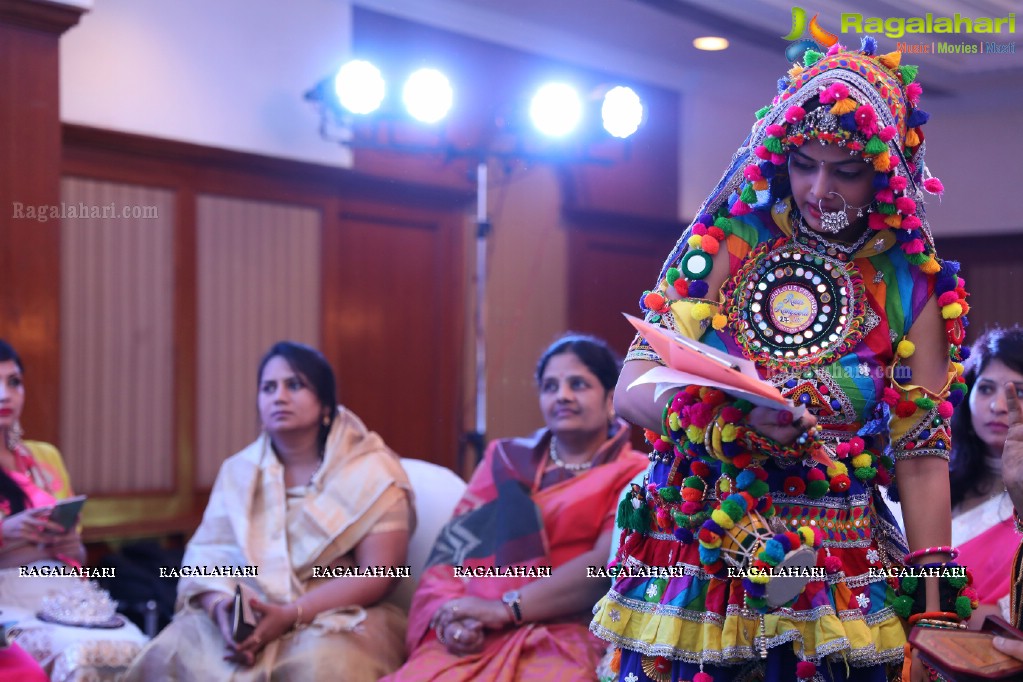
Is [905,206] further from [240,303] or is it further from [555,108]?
[240,303]

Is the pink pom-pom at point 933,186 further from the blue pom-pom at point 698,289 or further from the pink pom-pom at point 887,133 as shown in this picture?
the blue pom-pom at point 698,289

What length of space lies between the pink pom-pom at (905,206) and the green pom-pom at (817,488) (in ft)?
1.37

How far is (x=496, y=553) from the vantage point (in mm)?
2881

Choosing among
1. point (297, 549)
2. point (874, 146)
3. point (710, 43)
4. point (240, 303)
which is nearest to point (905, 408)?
point (874, 146)

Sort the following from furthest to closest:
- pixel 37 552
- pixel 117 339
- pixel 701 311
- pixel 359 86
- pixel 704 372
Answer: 1. pixel 359 86
2. pixel 117 339
3. pixel 37 552
4. pixel 701 311
5. pixel 704 372

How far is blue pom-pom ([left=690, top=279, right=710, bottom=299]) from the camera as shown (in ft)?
5.31

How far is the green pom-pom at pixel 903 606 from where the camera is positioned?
1.57 metres

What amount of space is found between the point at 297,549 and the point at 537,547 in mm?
735

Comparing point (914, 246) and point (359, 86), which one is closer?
point (914, 246)

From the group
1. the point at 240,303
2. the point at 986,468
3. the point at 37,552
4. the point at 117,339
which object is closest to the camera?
the point at 986,468

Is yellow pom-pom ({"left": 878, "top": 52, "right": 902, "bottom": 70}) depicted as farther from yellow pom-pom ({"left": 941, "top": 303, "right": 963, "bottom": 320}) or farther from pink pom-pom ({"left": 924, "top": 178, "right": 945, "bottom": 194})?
yellow pom-pom ({"left": 941, "top": 303, "right": 963, "bottom": 320})

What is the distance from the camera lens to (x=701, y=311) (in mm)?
1591

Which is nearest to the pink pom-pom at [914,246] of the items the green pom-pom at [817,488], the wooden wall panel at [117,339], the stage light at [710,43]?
the green pom-pom at [817,488]

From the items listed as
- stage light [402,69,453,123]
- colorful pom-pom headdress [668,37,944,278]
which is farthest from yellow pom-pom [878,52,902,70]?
stage light [402,69,453,123]
